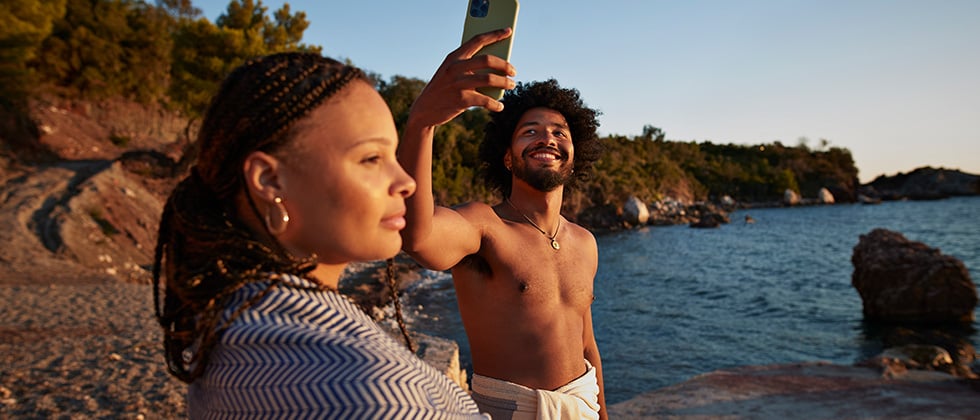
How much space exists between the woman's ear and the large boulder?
13.1 m

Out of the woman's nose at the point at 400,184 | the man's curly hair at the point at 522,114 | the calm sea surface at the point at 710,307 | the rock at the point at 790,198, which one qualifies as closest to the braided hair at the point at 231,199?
the woman's nose at the point at 400,184

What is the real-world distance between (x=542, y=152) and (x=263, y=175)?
1952mm

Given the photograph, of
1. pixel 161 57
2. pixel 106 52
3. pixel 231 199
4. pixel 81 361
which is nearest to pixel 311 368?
pixel 231 199

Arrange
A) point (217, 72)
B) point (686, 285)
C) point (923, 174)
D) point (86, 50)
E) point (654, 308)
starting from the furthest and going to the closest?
point (923, 174), point (86, 50), point (217, 72), point (686, 285), point (654, 308)

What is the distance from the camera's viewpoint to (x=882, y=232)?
1234 centimetres

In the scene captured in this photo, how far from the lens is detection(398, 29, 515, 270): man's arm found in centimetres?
152

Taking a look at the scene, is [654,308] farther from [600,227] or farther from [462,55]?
[600,227]

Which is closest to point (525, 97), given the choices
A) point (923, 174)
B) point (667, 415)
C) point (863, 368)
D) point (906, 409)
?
point (667, 415)

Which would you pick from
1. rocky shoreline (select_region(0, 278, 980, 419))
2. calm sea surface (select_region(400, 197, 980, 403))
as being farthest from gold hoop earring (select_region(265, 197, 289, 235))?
calm sea surface (select_region(400, 197, 980, 403))

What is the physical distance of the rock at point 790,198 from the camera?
75312 millimetres

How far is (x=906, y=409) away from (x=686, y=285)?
45.2 feet

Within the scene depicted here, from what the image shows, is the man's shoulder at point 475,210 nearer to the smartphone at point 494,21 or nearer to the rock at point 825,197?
the smartphone at point 494,21

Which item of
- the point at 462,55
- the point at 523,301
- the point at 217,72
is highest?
the point at 217,72

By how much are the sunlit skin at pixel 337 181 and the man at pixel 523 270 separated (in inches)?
25.1
